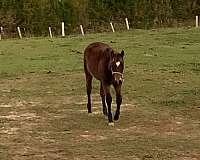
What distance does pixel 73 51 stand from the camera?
70.1 feet

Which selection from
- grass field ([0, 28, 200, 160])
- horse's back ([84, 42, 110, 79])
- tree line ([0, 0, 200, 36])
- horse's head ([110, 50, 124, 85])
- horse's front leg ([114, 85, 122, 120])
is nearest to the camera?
grass field ([0, 28, 200, 160])

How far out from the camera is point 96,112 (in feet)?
32.1

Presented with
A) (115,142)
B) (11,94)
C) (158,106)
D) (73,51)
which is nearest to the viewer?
(115,142)

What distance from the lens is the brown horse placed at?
8.27 meters

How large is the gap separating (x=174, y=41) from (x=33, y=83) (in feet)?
39.6

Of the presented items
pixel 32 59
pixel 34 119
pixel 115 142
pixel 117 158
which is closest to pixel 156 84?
pixel 34 119

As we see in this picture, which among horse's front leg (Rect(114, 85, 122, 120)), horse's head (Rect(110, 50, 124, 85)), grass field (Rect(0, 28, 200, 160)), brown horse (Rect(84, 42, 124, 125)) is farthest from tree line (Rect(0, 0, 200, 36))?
horse's head (Rect(110, 50, 124, 85))

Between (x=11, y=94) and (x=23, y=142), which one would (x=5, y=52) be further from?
(x=23, y=142)

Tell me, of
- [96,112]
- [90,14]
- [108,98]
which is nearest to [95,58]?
[108,98]

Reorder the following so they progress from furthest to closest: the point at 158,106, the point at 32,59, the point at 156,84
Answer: the point at 32,59, the point at 156,84, the point at 158,106

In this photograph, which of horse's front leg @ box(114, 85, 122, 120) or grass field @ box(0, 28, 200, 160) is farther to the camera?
horse's front leg @ box(114, 85, 122, 120)

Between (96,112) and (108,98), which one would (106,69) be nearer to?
(108,98)

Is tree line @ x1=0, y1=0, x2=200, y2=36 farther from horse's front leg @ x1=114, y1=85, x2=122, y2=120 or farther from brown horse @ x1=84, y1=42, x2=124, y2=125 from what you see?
horse's front leg @ x1=114, y1=85, x2=122, y2=120

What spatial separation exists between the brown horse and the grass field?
16.3 inches
